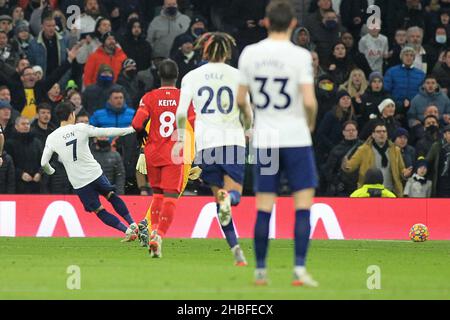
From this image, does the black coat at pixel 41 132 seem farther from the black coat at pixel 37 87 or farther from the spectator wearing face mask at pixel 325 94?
the spectator wearing face mask at pixel 325 94

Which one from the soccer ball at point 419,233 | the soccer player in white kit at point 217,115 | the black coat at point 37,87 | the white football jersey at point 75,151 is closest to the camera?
the soccer player in white kit at point 217,115

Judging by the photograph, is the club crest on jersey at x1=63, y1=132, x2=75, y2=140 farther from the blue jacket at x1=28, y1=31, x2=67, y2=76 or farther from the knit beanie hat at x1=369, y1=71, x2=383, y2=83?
the knit beanie hat at x1=369, y1=71, x2=383, y2=83

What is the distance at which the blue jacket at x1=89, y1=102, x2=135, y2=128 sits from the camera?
22516 mm

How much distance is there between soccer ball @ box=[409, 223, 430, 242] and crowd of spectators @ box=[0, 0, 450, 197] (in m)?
2.02

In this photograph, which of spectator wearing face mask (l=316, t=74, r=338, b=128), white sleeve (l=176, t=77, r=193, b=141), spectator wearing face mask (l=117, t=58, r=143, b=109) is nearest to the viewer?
white sleeve (l=176, t=77, r=193, b=141)

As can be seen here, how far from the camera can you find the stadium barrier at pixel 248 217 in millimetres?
21938

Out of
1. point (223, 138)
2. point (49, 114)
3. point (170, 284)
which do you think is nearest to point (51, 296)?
point (170, 284)

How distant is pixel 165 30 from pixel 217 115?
1097cm

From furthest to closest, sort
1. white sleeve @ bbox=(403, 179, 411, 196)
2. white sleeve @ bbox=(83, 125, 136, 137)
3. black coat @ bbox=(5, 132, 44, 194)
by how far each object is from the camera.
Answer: white sleeve @ bbox=(403, 179, 411, 196)
black coat @ bbox=(5, 132, 44, 194)
white sleeve @ bbox=(83, 125, 136, 137)

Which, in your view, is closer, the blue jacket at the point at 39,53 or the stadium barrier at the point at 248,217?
the stadium barrier at the point at 248,217

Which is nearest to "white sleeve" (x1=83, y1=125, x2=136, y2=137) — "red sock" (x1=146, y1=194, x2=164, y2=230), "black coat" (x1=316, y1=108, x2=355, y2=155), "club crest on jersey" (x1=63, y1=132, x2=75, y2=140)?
"club crest on jersey" (x1=63, y1=132, x2=75, y2=140)

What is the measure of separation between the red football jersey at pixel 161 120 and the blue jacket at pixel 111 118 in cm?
595

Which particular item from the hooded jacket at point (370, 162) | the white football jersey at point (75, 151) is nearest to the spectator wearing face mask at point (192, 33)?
the hooded jacket at point (370, 162)

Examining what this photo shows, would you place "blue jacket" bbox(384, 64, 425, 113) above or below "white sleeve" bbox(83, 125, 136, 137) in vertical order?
A: above
